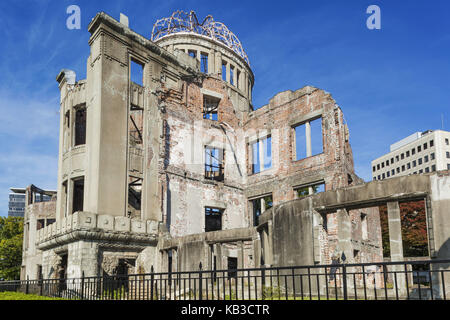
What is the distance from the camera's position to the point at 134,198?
2367 centimetres

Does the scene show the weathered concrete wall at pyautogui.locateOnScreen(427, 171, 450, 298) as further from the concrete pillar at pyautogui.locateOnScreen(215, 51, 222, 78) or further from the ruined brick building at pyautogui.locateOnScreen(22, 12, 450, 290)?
the concrete pillar at pyautogui.locateOnScreen(215, 51, 222, 78)

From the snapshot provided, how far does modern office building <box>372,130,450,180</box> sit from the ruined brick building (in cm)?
5302

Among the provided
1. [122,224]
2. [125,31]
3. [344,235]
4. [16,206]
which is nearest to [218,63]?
[125,31]

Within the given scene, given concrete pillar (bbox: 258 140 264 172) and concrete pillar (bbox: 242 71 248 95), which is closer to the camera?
concrete pillar (bbox: 258 140 264 172)

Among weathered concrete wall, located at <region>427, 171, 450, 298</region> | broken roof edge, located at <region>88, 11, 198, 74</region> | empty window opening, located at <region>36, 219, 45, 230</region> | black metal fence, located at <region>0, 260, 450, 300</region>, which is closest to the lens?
black metal fence, located at <region>0, 260, 450, 300</region>

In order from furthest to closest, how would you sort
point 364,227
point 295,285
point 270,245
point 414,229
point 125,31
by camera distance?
point 414,229, point 125,31, point 364,227, point 270,245, point 295,285

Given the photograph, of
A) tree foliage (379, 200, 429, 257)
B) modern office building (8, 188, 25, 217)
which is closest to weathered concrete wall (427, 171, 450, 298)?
tree foliage (379, 200, 429, 257)

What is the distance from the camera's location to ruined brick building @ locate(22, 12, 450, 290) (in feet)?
61.4

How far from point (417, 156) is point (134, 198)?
70868 mm

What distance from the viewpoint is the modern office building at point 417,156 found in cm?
7569

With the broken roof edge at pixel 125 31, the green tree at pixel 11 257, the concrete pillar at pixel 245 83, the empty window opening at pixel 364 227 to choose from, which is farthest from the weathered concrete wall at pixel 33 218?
the empty window opening at pixel 364 227

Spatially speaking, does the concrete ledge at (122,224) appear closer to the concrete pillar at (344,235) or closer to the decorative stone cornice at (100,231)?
the decorative stone cornice at (100,231)

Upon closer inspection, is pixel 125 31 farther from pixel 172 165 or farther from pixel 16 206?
pixel 16 206
